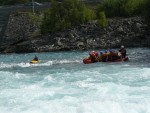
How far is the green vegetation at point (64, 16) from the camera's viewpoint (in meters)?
68.9

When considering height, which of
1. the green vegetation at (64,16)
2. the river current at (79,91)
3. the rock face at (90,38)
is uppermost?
the river current at (79,91)

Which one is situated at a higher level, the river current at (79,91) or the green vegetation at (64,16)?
the river current at (79,91)

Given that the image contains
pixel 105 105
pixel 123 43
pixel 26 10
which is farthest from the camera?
pixel 26 10

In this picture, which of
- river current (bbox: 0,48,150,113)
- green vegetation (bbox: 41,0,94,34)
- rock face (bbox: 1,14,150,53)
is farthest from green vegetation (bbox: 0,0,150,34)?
river current (bbox: 0,48,150,113)

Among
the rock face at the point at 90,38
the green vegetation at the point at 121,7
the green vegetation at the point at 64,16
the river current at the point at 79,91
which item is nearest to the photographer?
the river current at the point at 79,91

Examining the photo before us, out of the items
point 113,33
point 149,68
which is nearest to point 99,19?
point 113,33

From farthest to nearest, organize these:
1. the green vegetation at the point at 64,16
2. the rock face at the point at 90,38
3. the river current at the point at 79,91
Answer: the green vegetation at the point at 64,16, the rock face at the point at 90,38, the river current at the point at 79,91

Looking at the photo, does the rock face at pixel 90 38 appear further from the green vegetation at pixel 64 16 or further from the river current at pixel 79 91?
the river current at pixel 79 91

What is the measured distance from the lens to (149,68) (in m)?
32.5

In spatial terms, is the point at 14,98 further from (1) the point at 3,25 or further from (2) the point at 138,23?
(1) the point at 3,25

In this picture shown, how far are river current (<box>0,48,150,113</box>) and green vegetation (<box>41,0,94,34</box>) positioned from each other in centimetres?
3434

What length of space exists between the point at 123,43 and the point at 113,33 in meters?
3.58

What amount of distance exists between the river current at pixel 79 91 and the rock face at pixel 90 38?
1070 inches

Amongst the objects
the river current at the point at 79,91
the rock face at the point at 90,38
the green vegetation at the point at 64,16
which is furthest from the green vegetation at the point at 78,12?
the river current at the point at 79,91
